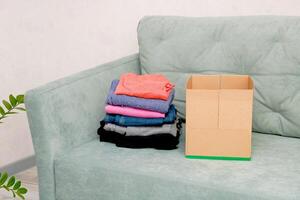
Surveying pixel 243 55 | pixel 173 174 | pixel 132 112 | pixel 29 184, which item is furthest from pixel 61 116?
pixel 29 184

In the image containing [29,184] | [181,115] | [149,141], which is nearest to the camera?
[149,141]

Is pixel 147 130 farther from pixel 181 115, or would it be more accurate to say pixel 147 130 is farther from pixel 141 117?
pixel 181 115

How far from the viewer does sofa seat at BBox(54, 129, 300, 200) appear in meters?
1.53

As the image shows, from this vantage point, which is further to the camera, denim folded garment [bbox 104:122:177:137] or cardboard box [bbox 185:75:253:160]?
denim folded garment [bbox 104:122:177:137]

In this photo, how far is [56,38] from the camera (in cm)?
284

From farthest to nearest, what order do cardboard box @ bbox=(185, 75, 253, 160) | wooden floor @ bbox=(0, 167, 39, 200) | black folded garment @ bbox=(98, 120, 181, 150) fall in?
wooden floor @ bbox=(0, 167, 39, 200) < black folded garment @ bbox=(98, 120, 181, 150) < cardboard box @ bbox=(185, 75, 253, 160)

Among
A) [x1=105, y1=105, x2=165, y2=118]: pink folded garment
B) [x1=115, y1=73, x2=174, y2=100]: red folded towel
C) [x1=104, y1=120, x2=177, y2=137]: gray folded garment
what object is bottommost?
[x1=104, y1=120, x2=177, y2=137]: gray folded garment

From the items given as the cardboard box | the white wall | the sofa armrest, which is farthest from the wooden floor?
the cardboard box

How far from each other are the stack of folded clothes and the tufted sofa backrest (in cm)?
25

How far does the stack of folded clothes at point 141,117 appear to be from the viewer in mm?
1855

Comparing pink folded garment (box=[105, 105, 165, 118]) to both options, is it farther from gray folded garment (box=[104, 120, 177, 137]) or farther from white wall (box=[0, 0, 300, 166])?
white wall (box=[0, 0, 300, 166])

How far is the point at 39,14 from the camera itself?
9.04 ft

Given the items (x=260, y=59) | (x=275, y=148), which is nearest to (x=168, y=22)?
(x=260, y=59)

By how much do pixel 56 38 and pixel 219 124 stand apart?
1412mm
